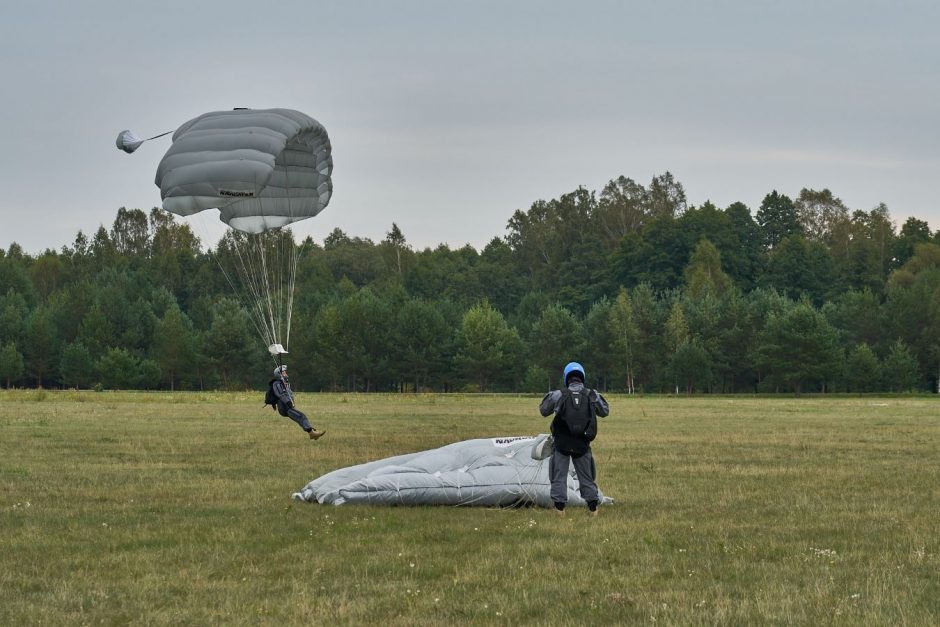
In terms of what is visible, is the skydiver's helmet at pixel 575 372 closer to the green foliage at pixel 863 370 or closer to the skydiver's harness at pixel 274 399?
the skydiver's harness at pixel 274 399

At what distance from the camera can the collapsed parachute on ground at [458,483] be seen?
13.7 m

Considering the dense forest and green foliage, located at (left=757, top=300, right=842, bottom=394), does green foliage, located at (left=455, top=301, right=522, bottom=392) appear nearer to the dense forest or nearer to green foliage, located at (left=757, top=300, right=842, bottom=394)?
the dense forest

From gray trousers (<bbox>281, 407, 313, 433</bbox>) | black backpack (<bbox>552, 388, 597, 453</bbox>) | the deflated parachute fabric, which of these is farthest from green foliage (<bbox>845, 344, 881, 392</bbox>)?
black backpack (<bbox>552, 388, 597, 453</bbox>)

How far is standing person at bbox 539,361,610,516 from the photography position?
1310 centimetres

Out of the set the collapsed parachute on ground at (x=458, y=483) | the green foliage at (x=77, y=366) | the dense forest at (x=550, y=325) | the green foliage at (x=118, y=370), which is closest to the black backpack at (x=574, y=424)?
the collapsed parachute on ground at (x=458, y=483)

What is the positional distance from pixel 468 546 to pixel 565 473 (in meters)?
2.75

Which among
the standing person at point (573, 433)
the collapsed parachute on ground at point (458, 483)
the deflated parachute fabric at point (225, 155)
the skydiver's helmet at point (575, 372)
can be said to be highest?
the deflated parachute fabric at point (225, 155)

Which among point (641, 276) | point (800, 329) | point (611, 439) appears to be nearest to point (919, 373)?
point (800, 329)

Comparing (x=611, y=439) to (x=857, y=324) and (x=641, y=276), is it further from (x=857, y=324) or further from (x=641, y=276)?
(x=641, y=276)

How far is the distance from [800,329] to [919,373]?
13981mm

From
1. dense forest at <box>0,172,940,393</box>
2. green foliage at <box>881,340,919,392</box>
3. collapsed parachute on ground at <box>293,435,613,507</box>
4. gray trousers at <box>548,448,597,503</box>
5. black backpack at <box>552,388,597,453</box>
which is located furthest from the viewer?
dense forest at <box>0,172,940,393</box>

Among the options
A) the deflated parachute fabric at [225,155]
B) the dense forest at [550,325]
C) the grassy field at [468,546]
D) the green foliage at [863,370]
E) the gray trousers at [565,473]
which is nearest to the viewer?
the grassy field at [468,546]

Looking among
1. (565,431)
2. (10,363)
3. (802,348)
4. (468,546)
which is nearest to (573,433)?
(565,431)

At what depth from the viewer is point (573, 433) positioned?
13.1 m
